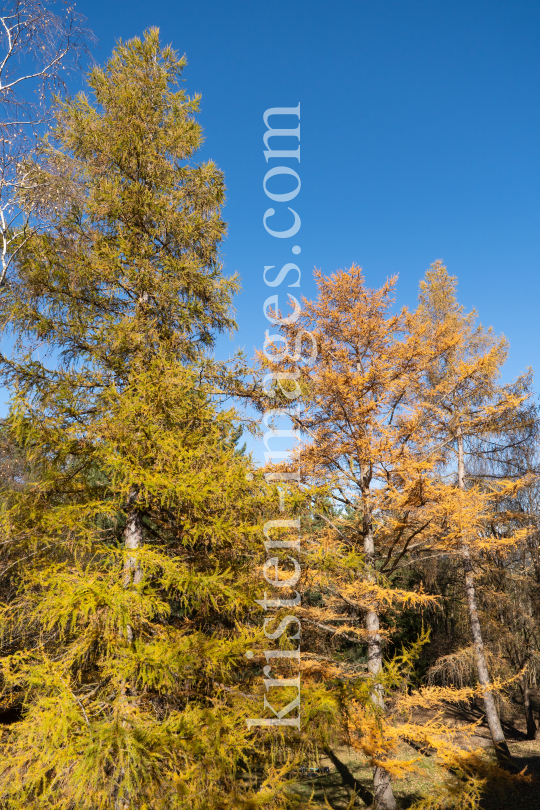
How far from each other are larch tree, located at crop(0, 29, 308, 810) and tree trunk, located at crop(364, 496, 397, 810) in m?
3.03

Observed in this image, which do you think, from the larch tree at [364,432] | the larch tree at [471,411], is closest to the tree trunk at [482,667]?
the larch tree at [471,411]

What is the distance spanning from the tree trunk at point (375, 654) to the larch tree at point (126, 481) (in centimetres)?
303

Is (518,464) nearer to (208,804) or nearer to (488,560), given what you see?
(488,560)

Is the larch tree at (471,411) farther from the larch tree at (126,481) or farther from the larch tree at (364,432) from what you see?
the larch tree at (126,481)

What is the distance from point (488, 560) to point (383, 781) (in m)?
8.90

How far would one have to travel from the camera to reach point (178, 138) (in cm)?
655

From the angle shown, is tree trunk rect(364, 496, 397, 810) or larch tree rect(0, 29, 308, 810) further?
tree trunk rect(364, 496, 397, 810)

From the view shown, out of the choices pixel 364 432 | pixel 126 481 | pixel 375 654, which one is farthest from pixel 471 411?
pixel 126 481

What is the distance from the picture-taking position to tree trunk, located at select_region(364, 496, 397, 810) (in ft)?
24.7

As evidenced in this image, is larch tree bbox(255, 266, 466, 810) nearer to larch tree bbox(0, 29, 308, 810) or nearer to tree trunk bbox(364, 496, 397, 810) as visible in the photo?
tree trunk bbox(364, 496, 397, 810)

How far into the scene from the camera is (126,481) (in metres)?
4.67

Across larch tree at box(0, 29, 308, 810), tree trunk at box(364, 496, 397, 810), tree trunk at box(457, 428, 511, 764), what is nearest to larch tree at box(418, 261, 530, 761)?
tree trunk at box(457, 428, 511, 764)

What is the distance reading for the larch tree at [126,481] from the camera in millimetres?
3689

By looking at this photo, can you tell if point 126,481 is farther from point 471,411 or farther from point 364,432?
point 471,411
